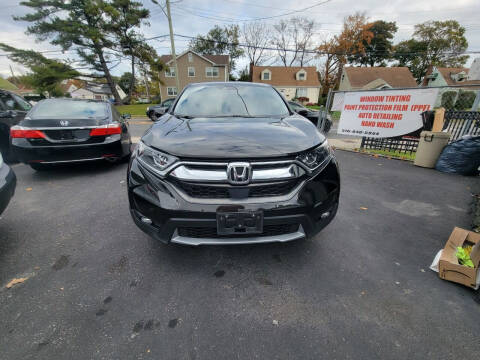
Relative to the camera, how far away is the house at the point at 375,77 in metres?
32.1

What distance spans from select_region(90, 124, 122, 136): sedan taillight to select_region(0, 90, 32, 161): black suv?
7.79 feet

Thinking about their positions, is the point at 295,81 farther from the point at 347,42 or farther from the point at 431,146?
the point at 431,146

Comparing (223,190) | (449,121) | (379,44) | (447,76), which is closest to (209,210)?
(223,190)

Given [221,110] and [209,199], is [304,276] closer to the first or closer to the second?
[209,199]

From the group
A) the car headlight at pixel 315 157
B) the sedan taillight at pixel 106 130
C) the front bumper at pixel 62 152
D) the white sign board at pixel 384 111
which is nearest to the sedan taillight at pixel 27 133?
the front bumper at pixel 62 152

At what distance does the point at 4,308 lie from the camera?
1.54 metres

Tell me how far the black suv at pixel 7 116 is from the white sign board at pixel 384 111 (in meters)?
8.66

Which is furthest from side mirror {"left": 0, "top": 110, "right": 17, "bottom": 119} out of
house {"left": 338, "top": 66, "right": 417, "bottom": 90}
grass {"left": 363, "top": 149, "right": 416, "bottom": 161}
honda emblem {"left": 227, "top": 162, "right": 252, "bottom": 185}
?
house {"left": 338, "top": 66, "right": 417, "bottom": 90}

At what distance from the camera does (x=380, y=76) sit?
33.2 metres

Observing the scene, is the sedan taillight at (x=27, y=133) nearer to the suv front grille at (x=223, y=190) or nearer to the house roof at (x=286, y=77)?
the suv front grille at (x=223, y=190)

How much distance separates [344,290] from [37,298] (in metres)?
2.36

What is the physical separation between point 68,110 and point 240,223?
175 inches

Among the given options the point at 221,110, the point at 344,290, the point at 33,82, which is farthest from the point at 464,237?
the point at 33,82

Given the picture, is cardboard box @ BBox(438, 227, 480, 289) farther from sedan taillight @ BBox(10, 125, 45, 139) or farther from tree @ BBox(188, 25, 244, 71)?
tree @ BBox(188, 25, 244, 71)
